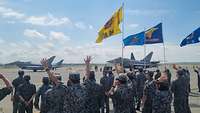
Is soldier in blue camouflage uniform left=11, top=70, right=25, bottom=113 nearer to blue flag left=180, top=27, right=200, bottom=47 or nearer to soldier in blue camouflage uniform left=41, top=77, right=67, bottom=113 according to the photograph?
soldier in blue camouflage uniform left=41, top=77, right=67, bottom=113

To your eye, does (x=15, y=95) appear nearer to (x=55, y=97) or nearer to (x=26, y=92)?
(x=26, y=92)

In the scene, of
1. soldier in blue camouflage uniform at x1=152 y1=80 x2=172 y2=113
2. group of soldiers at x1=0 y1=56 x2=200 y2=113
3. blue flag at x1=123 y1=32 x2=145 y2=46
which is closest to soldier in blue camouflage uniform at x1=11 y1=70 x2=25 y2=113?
group of soldiers at x1=0 y1=56 x2=200 y2=113

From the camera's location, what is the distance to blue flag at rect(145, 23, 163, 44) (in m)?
20.7

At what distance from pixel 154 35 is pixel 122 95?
12289mm

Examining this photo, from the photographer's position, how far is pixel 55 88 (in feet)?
27.8

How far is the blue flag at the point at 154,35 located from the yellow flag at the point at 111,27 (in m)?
3.99

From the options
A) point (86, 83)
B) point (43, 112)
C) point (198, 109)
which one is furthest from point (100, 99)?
point (198, 109)

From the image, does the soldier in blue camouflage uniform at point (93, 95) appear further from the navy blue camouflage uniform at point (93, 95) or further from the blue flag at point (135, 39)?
the blue flag at point (135, 39)

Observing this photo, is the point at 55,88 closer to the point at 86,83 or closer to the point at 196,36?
the point at 86,83

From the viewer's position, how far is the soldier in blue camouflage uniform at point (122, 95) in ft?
29.4

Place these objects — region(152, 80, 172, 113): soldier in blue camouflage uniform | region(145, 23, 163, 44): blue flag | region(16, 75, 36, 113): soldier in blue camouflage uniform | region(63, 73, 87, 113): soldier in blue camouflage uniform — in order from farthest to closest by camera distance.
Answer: region(145, 23, 163, 44): blue flag
region(16, 75, 36, 113): soldier in blue camouflage uniform
region(152, 80, 172, 113): soldier in blue camouflage uniform
region(63, 73, 87, 113): soldier in blue camouflage uniform

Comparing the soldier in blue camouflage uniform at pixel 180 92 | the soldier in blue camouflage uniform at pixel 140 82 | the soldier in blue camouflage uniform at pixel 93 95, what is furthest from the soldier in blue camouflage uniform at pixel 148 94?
the soldier in blue camouflage uniform at pixel 140 82

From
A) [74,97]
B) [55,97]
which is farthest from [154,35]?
[55,97]

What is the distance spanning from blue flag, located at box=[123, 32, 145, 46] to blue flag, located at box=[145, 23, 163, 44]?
2.10ft
